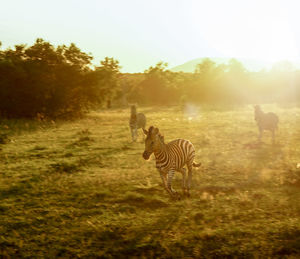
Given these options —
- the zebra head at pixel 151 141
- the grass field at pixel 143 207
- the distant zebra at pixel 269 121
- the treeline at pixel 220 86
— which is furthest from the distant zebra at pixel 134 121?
the treeline at pixel 220 86

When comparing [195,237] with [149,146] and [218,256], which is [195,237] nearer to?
[218,256]

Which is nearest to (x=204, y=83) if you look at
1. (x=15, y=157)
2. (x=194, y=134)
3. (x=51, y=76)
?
(x=51, y=76)

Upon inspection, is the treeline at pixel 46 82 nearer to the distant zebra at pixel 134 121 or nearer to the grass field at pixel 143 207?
the distant zebra at pixel 134 121

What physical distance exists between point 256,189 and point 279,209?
150 centimetres

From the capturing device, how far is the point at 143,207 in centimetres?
750

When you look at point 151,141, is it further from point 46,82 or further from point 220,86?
point 220,86

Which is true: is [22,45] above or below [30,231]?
above

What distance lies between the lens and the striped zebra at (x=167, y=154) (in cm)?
716

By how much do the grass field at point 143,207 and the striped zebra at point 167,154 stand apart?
68cm

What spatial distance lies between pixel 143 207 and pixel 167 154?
1.50 meters

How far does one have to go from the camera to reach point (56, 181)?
973 cm

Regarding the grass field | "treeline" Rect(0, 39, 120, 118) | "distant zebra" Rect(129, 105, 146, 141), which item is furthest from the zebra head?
"treeline" Rect(0, 39, 120, 118)

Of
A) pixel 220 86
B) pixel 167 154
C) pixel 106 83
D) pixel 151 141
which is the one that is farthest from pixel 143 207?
pixel 220 86

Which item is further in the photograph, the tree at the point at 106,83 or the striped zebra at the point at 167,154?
the tree at the point at 106,83
